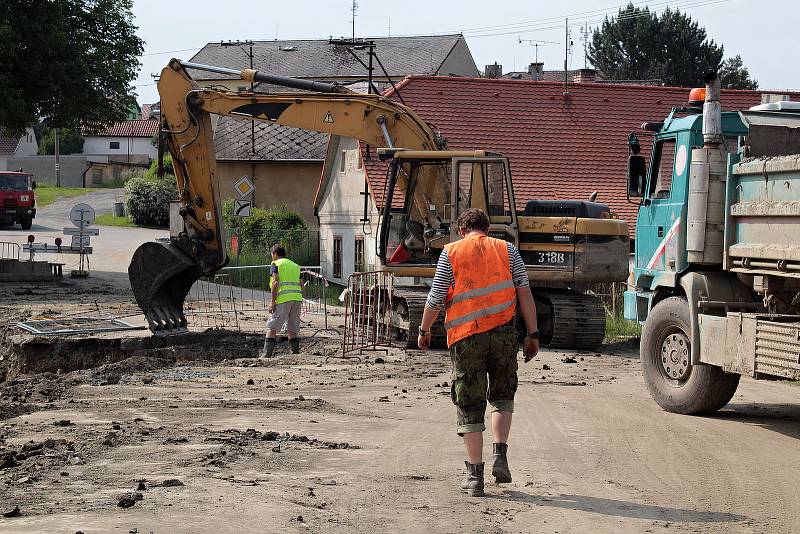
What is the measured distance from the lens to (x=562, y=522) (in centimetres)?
713

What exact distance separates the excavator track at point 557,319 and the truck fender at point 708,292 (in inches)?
244

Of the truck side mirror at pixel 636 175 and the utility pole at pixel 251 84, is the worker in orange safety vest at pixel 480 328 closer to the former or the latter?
the truck side mirror at pixel 636 175

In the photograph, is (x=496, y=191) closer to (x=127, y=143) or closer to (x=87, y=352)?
(x=87, y=352)

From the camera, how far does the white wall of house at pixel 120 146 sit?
98.3 m

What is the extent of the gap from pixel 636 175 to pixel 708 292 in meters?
2.30

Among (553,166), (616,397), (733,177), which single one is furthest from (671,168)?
(553,166)

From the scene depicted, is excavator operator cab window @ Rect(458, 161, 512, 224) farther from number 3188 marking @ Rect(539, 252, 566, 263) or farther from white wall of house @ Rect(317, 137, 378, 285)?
white wall of house @ Rect(317, 137, 378, 285)

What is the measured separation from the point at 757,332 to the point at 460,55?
6585cm

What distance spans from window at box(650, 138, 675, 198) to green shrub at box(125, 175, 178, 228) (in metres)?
42.5

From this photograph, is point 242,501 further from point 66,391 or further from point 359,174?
point 359,174

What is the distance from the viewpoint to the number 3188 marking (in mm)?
17812

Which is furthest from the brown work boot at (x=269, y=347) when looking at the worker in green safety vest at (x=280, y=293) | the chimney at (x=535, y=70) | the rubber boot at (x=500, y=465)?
the chimney at (x=535, y=70)

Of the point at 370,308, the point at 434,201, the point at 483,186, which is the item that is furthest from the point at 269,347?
the point at 483,186

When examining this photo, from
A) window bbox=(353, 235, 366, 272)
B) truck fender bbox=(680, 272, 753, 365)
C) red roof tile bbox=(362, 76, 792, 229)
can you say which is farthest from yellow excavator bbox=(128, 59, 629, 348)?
window bbox=(353, 235, 366, 272)
